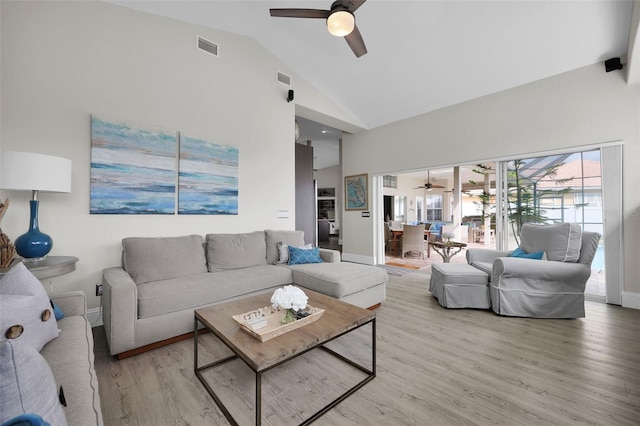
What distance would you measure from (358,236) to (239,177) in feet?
10.6

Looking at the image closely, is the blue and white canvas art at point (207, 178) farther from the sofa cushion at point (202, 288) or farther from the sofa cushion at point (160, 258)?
the sofa cushion at point (202, 288)

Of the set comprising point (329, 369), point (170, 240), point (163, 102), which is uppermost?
point (163, 102)

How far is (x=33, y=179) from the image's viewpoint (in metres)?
2.00

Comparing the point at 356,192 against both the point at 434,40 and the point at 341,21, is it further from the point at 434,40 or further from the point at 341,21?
the point at 341,21

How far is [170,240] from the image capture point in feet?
8.97

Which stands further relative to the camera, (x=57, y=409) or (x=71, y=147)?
(x=71, y=147)

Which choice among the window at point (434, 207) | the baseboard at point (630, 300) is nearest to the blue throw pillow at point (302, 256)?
the baseboard at point (630, 300)

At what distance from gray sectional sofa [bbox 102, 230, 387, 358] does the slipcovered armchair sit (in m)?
1.28

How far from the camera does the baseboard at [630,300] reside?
10.0 feet

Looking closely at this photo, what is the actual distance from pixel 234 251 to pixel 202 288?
0.72m

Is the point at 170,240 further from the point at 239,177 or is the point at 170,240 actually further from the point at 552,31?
the point at 552,31

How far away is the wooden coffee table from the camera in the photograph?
129 cm

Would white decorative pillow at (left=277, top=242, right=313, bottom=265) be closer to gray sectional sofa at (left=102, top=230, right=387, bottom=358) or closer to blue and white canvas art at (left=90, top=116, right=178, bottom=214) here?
gray sectional sofa at (left=102, top=230, right=387, bottom=358)

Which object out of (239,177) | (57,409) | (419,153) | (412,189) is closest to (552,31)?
(419,153)
